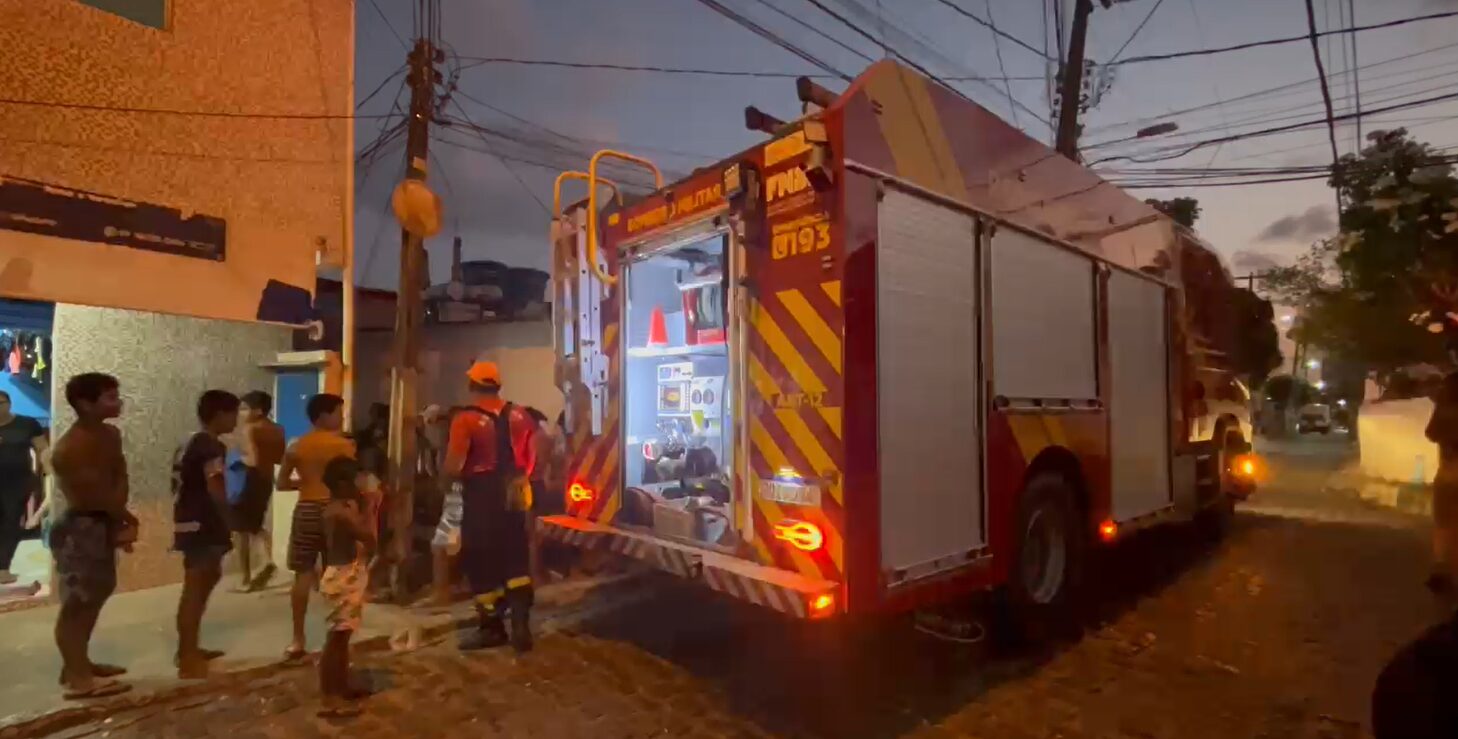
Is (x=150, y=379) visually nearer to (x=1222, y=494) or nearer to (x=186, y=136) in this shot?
(x=186, y=136)

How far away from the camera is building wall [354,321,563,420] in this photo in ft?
42.7

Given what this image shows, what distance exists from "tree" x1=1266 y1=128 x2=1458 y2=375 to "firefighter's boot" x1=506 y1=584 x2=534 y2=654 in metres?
9.60

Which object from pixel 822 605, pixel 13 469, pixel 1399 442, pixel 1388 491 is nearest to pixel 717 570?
pixel 822 605

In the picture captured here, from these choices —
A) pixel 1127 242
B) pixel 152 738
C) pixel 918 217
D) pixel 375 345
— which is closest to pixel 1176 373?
pixel 1127 242

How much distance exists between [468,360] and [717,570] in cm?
1098

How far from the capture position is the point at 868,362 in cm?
398

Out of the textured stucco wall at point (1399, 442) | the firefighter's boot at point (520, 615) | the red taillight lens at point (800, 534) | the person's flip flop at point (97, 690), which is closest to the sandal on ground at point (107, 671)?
the person's flip flop at point (97, 690)

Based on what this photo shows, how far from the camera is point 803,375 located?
412 centimetres

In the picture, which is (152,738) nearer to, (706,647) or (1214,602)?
(706,647)

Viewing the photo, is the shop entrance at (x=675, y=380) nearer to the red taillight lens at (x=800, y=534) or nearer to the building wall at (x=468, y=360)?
the red taillight lens at (x=800, y=534)

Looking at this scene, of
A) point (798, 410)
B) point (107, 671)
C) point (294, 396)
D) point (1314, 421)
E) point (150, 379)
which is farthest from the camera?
point (1314, 421)

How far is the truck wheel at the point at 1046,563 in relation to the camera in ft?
16.9

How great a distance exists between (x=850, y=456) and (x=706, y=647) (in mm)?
2231

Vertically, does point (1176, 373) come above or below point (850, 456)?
above
